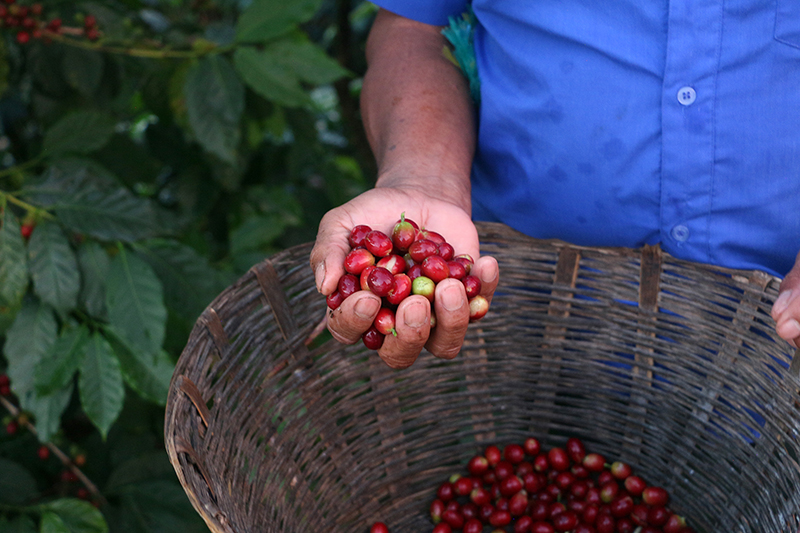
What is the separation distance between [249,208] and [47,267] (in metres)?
1.22

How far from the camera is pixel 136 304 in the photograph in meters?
1.61

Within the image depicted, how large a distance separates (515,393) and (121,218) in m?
1.17

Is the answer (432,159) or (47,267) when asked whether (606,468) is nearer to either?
(432,159)

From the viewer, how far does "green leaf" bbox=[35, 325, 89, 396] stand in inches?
62.1

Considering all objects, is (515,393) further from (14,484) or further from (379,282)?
(14,484)

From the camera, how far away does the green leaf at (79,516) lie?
159 cm

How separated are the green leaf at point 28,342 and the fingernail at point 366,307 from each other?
3.26ft

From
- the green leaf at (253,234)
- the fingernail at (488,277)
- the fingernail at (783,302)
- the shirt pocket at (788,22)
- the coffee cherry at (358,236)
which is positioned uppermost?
the shirt pocket at (788,22)

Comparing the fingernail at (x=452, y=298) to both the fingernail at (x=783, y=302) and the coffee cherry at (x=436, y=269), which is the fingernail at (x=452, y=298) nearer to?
the coffee cherry at (x=436, y=269)

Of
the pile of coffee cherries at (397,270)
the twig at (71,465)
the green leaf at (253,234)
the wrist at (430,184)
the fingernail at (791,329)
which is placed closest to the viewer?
the fingernail at (791,329)

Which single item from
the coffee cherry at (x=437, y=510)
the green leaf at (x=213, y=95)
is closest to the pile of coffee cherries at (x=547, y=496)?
the coffee cherry at (x=437, y=510)

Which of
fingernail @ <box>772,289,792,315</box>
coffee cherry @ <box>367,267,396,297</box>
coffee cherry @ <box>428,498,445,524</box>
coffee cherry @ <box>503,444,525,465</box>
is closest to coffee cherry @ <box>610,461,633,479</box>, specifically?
coffee cherry @ <box>503,444,525,465</box>

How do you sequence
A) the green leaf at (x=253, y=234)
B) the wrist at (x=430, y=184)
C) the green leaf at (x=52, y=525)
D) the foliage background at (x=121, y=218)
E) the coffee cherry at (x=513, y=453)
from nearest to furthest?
the wrist at (x=430, y=184) < the green leaf at (x=52, y=525) < the foliage background at (x=121, y=218) < the coffee cherry at (x=513, y=453) < the green leaf at (x=253, y=234)

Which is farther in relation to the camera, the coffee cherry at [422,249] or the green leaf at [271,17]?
the green leaf at [271,17]
